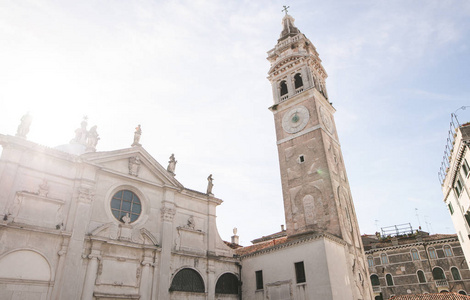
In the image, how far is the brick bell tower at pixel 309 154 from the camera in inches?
854

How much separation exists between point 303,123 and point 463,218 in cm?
1225

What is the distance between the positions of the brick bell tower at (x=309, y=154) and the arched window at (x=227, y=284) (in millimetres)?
5326

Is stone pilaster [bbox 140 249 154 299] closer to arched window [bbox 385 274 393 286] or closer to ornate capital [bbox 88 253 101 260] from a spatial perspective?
ornate capital [bbox 88 253 101 260]

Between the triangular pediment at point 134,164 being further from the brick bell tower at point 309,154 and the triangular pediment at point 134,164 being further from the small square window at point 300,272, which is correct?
the brick bell tower at point 309,154

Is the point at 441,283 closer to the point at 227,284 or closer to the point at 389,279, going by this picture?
the point at 389,279

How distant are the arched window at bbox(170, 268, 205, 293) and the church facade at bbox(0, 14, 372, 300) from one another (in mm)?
54

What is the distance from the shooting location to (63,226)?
14.8 metres

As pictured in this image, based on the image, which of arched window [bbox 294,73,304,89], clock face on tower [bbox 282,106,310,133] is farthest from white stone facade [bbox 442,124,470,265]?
arched window [bbox 294,73,304,89]

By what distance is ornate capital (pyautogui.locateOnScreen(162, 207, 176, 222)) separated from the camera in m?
18.5

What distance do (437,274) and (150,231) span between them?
31540 millimetres

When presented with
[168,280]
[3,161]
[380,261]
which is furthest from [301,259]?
[380,261]

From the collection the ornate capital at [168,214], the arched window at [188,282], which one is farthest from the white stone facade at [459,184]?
the ornate capital at [168,214]

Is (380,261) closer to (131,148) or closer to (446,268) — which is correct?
(446,268)

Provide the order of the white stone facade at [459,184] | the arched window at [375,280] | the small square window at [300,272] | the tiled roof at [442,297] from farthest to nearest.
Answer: the arched window at [375,280] < the tiled roof at [442,297] < the small square window at [300,272] < the white stone facade at [459,184]
